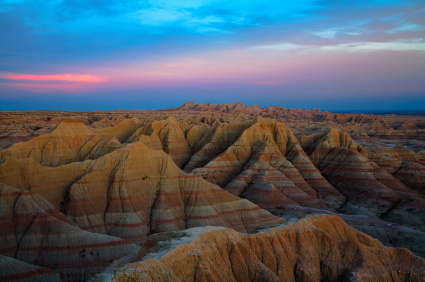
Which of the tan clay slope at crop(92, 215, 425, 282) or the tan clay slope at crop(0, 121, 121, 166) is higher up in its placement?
the tan clay slope at crop(0, 121, 121, 166)

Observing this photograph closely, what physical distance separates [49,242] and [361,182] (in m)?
63.9

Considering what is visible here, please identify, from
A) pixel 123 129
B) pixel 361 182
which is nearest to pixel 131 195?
pixel 123 129

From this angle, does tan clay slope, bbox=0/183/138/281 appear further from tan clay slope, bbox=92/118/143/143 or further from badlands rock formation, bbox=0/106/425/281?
tan clay slope, bbox=92/118/143/143

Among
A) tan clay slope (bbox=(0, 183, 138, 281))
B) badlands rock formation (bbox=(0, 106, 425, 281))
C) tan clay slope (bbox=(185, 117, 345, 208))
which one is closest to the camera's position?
badlands rock formation (bbox=(0, 106, 425, 281))

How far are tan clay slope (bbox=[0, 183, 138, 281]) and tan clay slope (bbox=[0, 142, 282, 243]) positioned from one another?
5343 millimetres

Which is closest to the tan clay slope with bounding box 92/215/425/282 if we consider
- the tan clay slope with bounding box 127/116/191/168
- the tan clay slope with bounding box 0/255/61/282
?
Result: the tan clay slope with bounding box 0/255/61/282

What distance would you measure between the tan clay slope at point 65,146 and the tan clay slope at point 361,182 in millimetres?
49950

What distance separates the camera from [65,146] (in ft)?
163

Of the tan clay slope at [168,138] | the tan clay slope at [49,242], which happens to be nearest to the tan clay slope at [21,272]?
the tan clay slope at [49,242]

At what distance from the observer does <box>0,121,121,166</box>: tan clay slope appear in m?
46.1

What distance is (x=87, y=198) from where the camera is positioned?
3672cm

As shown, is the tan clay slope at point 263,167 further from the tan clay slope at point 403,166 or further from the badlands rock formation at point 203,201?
the tan clay slope at point 403,166

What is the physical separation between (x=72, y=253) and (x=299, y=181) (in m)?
50.2

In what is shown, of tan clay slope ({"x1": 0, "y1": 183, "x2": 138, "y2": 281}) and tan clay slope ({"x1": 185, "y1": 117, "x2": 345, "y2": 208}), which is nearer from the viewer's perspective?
tan clay slope ({"x1": 0, "y1": 183, "x2": 138, "y2": 281})
